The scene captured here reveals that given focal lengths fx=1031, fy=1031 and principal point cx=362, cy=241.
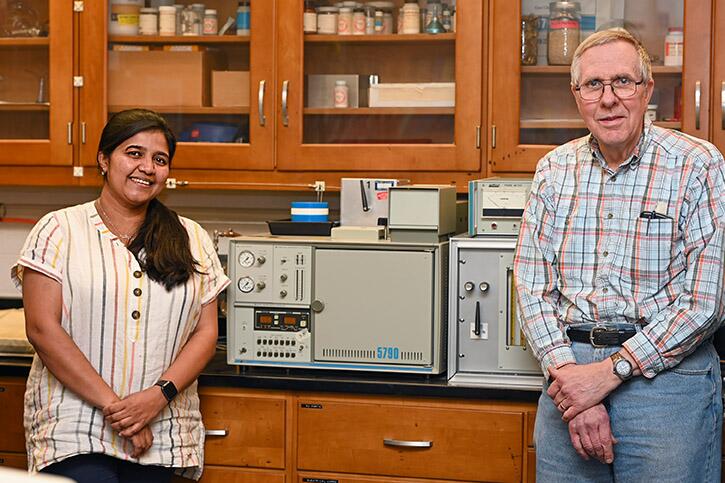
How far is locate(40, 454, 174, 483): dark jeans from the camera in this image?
222cm

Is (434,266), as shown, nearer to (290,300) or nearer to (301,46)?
(290,300)

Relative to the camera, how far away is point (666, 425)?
1944mm

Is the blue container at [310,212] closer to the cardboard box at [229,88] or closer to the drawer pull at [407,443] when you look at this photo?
the cardboard box at [229,88]

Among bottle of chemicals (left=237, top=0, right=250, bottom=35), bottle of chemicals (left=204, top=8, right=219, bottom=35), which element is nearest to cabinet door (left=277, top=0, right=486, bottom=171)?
bottle of chemicals (left=237, top=0, right=250, bottom=35)

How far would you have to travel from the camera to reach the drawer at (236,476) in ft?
8.40

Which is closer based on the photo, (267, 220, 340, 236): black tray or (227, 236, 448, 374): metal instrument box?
(227, 236, 448, 374): metal instrument box

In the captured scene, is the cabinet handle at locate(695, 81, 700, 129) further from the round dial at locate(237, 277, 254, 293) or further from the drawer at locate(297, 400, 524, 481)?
the round dial at locate(237, 277, 254, 293)

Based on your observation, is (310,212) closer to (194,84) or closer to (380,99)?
(380,99)

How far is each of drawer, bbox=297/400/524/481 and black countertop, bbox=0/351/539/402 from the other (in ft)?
0.13

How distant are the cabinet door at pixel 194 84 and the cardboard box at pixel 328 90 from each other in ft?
0.38

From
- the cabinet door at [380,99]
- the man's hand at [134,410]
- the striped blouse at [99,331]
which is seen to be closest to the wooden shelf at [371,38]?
the cabinet door at [380,99]

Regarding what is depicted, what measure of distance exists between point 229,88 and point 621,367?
1543mm

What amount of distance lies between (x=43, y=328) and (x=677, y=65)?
1746mm

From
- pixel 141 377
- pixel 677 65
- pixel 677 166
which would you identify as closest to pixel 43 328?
pixel 141 377
